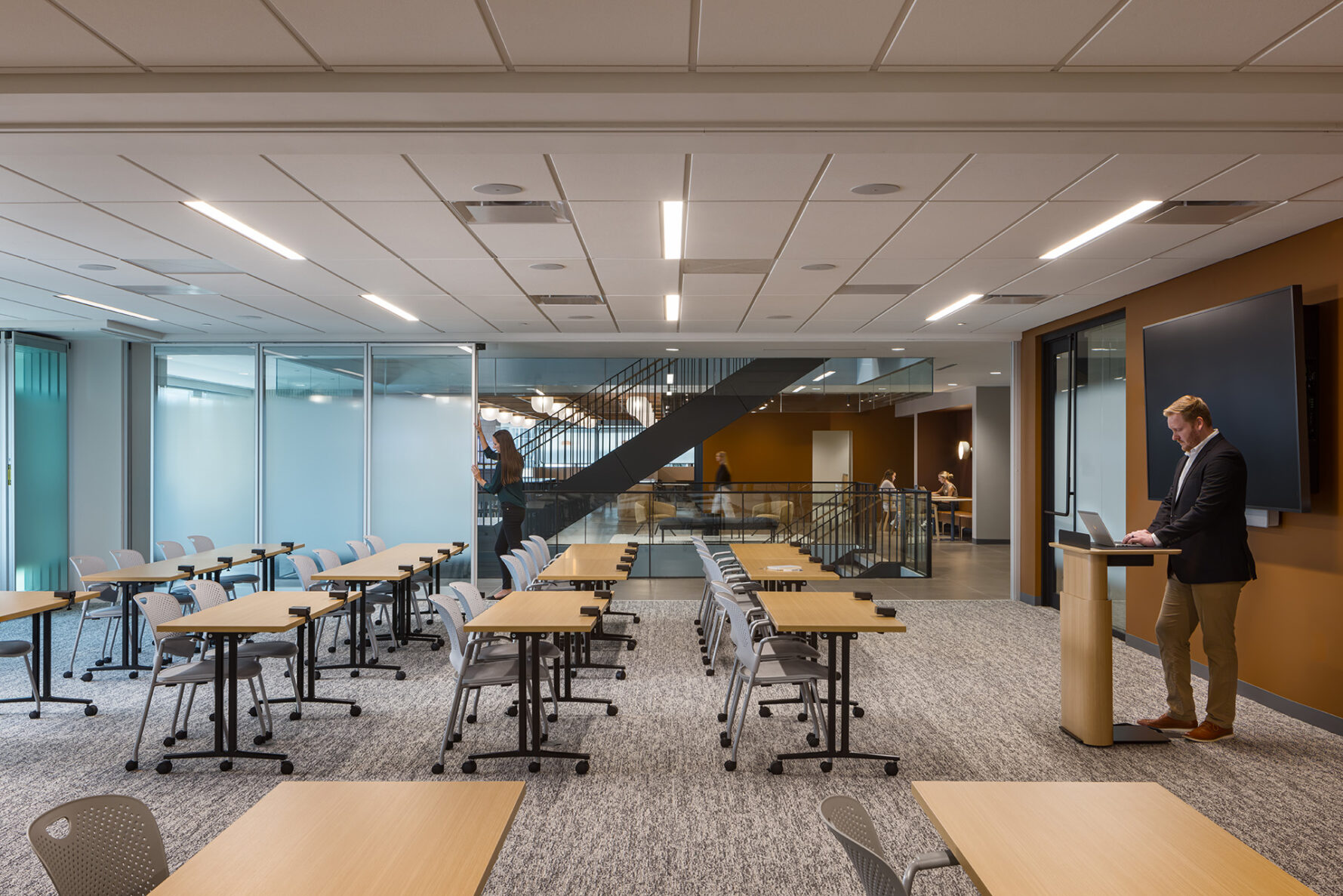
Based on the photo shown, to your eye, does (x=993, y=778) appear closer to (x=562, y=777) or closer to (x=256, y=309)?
(x=562, y=777)

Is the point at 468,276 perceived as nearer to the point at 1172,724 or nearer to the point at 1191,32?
the point at 1191,32

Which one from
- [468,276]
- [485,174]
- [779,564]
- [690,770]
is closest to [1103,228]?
[779,564]

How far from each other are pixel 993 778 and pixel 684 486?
7.18m

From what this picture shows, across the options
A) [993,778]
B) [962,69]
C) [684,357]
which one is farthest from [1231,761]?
[684,357]

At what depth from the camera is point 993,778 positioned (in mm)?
3941

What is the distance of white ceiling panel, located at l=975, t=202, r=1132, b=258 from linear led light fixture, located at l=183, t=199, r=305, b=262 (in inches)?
182

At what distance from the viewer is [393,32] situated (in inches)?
102

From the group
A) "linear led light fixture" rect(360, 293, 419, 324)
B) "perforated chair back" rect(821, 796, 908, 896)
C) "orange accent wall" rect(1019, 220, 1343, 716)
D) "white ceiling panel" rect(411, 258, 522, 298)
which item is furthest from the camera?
"linear led light fixture" rect(360, 293, 419, 324)

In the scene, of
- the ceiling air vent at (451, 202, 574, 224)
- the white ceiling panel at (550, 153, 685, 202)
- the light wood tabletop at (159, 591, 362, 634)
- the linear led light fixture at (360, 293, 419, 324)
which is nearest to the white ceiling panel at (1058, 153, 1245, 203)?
the white ceiling panel at (550, 153, 685, 202)

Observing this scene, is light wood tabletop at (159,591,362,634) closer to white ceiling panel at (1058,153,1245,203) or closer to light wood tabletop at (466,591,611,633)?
light wood tabletop at (466,591,611,633)

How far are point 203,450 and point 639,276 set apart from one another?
20.7 feet

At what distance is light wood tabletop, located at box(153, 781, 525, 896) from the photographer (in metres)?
1.58

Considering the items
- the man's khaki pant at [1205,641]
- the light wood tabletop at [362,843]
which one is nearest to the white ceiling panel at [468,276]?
the light wood tabletop at [362,843]

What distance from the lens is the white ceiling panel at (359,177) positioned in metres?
3.59
